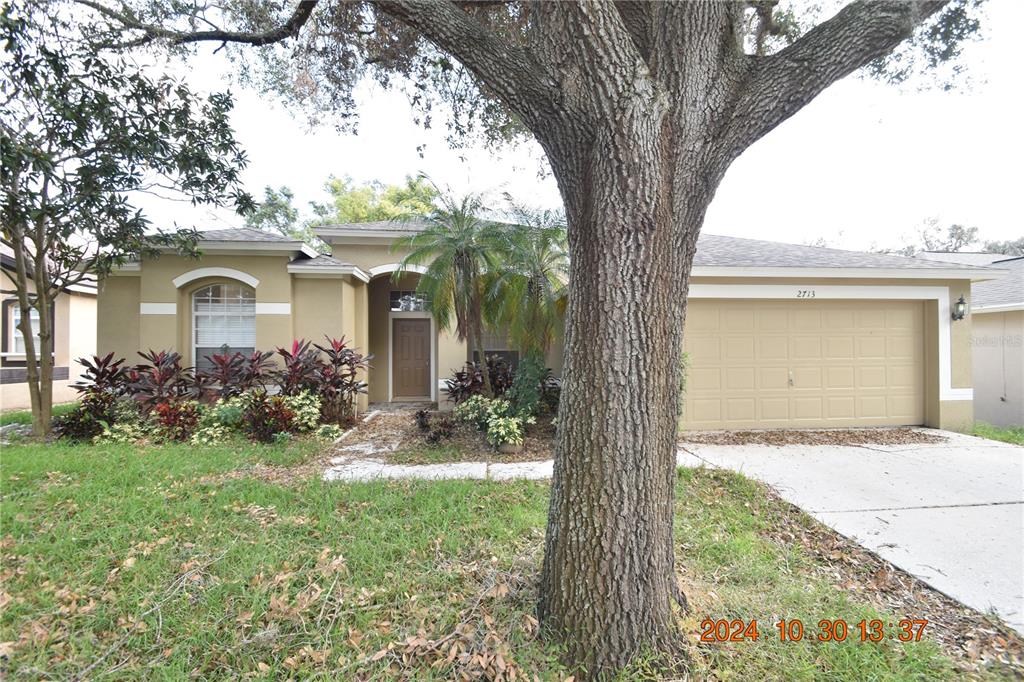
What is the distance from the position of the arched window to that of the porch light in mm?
13107

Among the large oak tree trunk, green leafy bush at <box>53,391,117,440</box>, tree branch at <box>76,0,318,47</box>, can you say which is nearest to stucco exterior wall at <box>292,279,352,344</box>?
green leafy bush at <box>53,391,117,440</box>

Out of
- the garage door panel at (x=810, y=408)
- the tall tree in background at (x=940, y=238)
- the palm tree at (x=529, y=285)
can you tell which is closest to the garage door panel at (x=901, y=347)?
the garage door panel at (x=810, y=408)

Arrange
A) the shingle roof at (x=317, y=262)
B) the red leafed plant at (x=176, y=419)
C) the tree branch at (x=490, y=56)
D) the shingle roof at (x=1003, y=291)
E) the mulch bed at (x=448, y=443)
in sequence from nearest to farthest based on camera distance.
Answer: the tree branch at (x=490, y=56)
the mulch bed at (x=448, y=443)
the red leafed plant at (x=176, y=419)
the shingle roof at (x=317, y=262)
the shingle roof at (x=1003, y=291)

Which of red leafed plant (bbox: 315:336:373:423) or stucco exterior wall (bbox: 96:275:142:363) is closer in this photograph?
red leafed plant (bbox: 315:336:373:423)

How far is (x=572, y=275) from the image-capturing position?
2.40 metres

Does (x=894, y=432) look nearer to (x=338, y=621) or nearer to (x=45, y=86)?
(x=338, y=621)

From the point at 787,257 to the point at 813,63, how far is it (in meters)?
6.67

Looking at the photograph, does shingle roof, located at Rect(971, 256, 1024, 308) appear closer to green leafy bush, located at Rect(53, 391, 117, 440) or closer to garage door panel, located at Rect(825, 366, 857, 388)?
garage door panel, located at Rect(825, 366, 857, 388)

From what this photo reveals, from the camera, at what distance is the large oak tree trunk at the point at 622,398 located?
222cm

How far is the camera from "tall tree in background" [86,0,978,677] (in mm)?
2223

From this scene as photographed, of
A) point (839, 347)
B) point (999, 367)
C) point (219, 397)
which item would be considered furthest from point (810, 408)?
point (219, 397)

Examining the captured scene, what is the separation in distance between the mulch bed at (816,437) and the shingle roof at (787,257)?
2.88m

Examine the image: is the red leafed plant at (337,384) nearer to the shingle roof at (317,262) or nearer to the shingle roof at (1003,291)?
the shingle roof at (317,262)

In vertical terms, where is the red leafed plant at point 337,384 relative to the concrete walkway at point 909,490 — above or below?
above
